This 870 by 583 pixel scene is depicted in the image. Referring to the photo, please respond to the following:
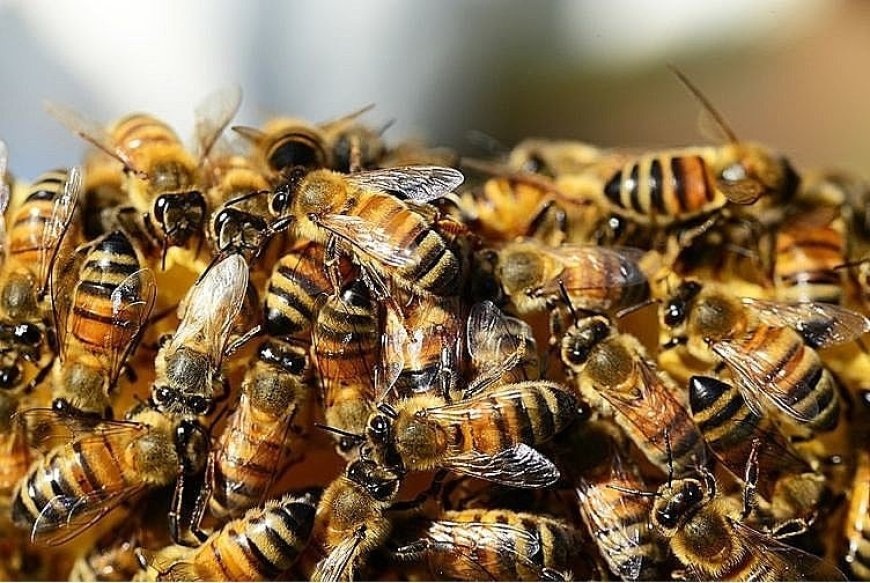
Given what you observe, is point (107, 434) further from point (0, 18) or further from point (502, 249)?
point (0, 18)

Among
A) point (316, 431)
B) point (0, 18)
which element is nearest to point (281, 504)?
point (316, 431)

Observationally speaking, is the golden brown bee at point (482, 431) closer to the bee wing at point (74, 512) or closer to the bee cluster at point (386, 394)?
the bee cluster at point (386, 394)

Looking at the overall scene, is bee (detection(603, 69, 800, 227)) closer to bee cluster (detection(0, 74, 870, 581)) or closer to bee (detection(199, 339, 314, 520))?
bee cluster (detection(0, 74, 870, 581))

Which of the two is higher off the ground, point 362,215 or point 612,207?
point 362,215

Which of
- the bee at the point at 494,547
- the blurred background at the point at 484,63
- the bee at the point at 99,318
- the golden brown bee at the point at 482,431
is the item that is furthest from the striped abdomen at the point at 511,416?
the blurred background at the point at 484,63

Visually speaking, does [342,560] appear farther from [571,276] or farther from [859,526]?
[859,526]

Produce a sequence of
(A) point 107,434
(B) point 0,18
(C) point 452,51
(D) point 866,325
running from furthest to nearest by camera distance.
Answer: (C) point 452,51 < (B) point 0,18 < (D) point 866,325 < (A) point 107,434

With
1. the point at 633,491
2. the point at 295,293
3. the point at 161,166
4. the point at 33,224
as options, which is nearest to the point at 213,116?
the point at 161,166

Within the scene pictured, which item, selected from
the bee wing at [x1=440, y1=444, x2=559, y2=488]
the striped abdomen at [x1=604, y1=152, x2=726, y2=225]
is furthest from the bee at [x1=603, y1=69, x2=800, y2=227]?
the bee wing at [x1=440, y1=444, x2=559, y2=488]
